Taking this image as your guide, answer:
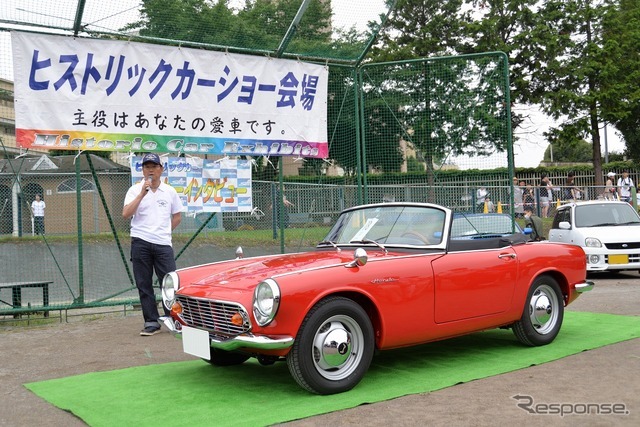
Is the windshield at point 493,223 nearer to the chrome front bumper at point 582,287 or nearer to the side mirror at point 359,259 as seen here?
the chrome front bumper at point 582,287

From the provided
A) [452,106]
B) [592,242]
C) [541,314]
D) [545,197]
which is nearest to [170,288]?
[541,314]

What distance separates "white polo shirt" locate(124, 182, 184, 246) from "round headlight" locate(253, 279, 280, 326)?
10.2 feet

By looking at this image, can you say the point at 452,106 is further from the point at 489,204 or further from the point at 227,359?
the point at 227,359

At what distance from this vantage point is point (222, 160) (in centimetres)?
897

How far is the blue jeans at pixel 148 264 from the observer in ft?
23.3

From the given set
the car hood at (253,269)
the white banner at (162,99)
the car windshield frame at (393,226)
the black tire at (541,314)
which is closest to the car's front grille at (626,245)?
the white banner at (162,99)

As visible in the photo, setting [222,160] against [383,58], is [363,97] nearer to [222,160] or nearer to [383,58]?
[222,160]

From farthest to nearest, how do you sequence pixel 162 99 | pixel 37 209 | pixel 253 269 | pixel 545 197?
pixel 545 197 → pixel 37 209 → pixel 162 99 → pixel 253 269

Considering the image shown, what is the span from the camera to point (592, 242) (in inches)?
449

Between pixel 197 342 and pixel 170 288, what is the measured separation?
0.76 metres

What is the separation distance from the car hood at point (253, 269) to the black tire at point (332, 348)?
37cm

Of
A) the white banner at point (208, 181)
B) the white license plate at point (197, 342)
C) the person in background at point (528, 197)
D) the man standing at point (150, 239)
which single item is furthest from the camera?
the person in background at point (528, 197)

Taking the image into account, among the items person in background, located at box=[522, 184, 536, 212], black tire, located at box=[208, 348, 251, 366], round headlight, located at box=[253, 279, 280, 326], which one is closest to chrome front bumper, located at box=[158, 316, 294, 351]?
round headlight, located at box=[253, 279, 280, 326]

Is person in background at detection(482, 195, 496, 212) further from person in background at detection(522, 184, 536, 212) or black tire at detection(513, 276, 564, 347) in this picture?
black tire at detection(513, 276, 564, 347)
